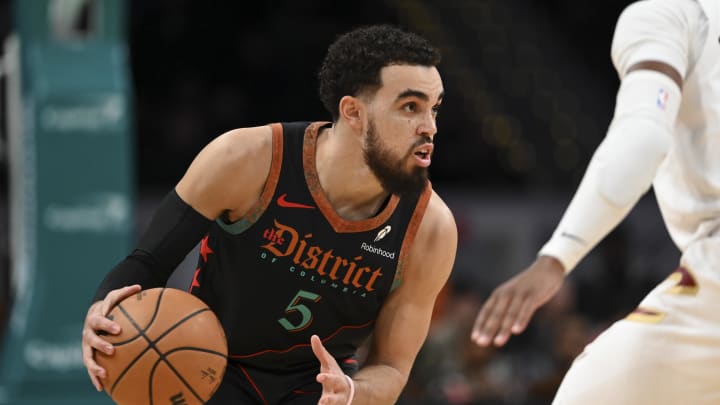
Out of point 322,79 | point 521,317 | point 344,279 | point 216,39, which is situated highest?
point 322,79

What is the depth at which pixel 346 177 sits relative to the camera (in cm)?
384

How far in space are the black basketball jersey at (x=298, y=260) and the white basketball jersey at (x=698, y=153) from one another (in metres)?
0.84

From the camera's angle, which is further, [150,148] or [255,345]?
[150,148]

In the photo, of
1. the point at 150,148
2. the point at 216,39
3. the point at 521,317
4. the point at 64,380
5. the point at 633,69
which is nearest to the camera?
the point at 521,317

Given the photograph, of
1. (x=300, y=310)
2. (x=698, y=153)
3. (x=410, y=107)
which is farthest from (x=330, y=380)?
(x=698, y=153)

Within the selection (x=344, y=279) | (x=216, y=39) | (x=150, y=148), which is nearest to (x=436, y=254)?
(x=344, y=279)

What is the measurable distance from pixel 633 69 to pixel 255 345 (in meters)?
1.60

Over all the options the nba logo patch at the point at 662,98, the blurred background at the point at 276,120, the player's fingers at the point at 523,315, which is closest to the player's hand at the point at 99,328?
the player's fingers at the point at 523,315

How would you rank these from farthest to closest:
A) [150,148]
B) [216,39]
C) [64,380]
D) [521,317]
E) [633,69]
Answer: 1. [216,39]
2. [150,148]
3. [64,380]
4. [633,69]
5. [521,317]

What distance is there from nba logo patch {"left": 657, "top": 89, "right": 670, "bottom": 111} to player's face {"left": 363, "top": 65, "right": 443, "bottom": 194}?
2.76 feet

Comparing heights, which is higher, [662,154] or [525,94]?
[662,154]

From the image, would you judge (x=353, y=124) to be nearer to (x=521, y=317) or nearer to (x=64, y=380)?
(x=521, y=317)

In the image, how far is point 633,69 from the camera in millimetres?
3176

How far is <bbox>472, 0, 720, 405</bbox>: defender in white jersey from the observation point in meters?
3.04
